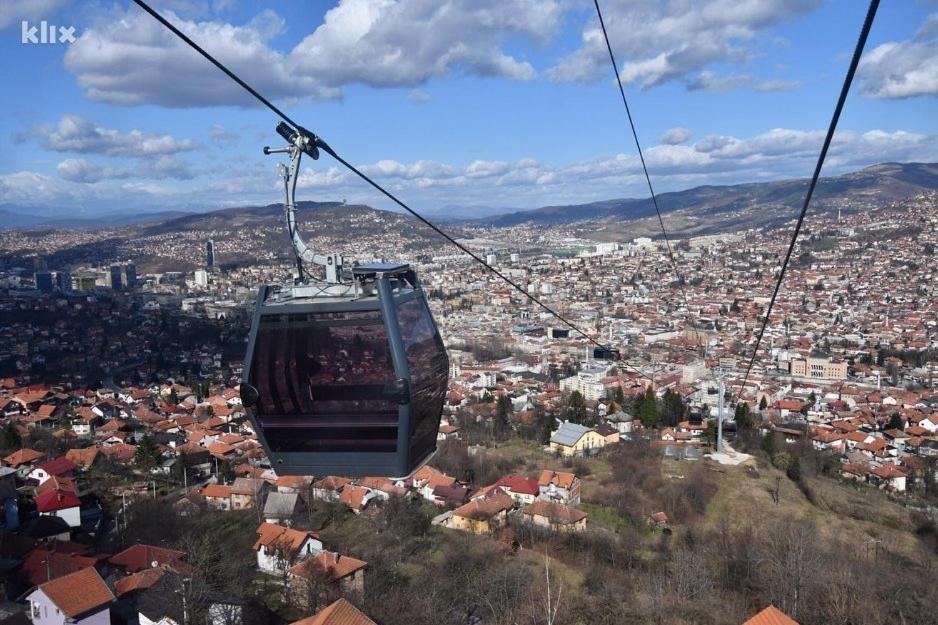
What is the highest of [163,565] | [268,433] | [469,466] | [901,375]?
[268,433]

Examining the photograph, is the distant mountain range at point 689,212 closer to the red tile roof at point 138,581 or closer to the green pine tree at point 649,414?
the green pine tree at point 649,414

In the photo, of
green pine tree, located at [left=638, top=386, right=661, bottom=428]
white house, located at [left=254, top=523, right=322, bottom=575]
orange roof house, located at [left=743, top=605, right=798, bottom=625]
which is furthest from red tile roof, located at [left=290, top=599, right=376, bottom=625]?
green pine tree, located at [left=638, top=386, right=661, bottom=428]

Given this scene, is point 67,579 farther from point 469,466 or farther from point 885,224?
Answer: point 885,224

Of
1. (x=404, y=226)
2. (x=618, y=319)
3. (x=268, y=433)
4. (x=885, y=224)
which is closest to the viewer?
(x=268, y=433)

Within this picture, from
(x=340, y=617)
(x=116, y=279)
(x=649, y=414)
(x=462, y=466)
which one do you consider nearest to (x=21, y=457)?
(x=462, y=466)

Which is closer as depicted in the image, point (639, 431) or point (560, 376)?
point (639, 431)

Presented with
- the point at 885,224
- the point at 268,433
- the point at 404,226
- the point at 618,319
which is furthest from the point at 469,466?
the point at 885,224

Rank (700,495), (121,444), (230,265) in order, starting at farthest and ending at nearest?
(230,265) < (121,444) < (700,495)
